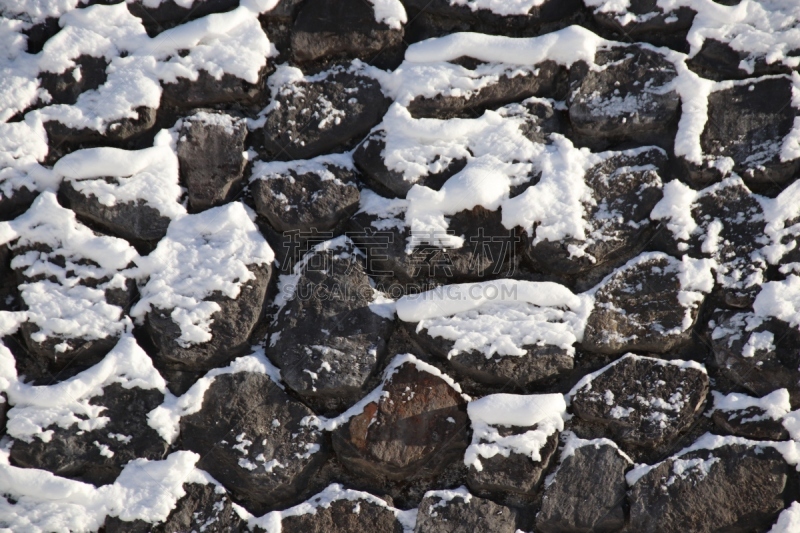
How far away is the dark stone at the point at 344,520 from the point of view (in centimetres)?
97

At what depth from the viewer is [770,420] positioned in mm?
930

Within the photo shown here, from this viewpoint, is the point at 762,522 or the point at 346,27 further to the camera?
the point at 346,27

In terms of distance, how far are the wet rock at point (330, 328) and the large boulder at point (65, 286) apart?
0.85 ft

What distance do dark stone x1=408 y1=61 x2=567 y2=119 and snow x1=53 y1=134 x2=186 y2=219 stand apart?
425 mm

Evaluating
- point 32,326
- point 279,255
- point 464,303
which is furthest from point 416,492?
point 32,326

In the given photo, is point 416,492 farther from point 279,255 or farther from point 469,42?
point 469,42

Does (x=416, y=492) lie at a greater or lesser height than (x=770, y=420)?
lesser

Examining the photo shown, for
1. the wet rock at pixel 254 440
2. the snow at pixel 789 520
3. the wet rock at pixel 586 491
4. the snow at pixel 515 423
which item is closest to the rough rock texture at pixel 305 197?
the wet rock at pixel 254 440

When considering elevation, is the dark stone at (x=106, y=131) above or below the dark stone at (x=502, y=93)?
below

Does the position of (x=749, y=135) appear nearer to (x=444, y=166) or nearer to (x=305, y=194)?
(x=444, y=166)

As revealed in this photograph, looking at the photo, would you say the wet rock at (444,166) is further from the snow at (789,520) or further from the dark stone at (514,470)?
the snow at (789,520)

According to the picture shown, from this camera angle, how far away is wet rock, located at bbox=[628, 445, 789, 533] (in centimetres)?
93

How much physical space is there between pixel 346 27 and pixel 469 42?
208mm

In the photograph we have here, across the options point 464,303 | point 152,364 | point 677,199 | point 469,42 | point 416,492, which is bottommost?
point 416,492
